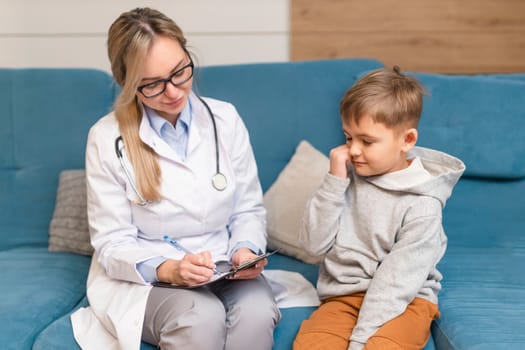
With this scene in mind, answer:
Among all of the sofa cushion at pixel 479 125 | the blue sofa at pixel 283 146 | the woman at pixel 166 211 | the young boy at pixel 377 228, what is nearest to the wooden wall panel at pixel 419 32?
the blue sofa at pixel 283 146

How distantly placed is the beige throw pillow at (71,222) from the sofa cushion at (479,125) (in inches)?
45.8

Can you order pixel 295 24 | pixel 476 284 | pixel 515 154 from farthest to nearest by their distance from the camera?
pixel 295 24, pixel 515 154, pixel 476 284

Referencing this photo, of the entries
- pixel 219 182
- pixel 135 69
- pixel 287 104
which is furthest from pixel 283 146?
pixel 135 69

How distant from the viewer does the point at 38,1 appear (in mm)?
2506

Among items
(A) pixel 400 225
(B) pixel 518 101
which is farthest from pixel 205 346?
(B) pixel 518 101

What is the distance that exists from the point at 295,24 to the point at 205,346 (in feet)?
4.95

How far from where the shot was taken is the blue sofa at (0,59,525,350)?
1.76m

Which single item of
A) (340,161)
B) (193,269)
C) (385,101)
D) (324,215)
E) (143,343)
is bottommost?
(143,343)

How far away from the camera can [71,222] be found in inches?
78.8

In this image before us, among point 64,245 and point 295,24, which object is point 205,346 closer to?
point 64,245

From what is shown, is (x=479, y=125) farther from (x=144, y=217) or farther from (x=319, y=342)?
(x=144, y=217)

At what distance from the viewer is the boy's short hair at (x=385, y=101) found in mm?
1443

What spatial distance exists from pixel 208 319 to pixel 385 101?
2.23ft

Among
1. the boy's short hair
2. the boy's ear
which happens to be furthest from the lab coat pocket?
the boy's ear
